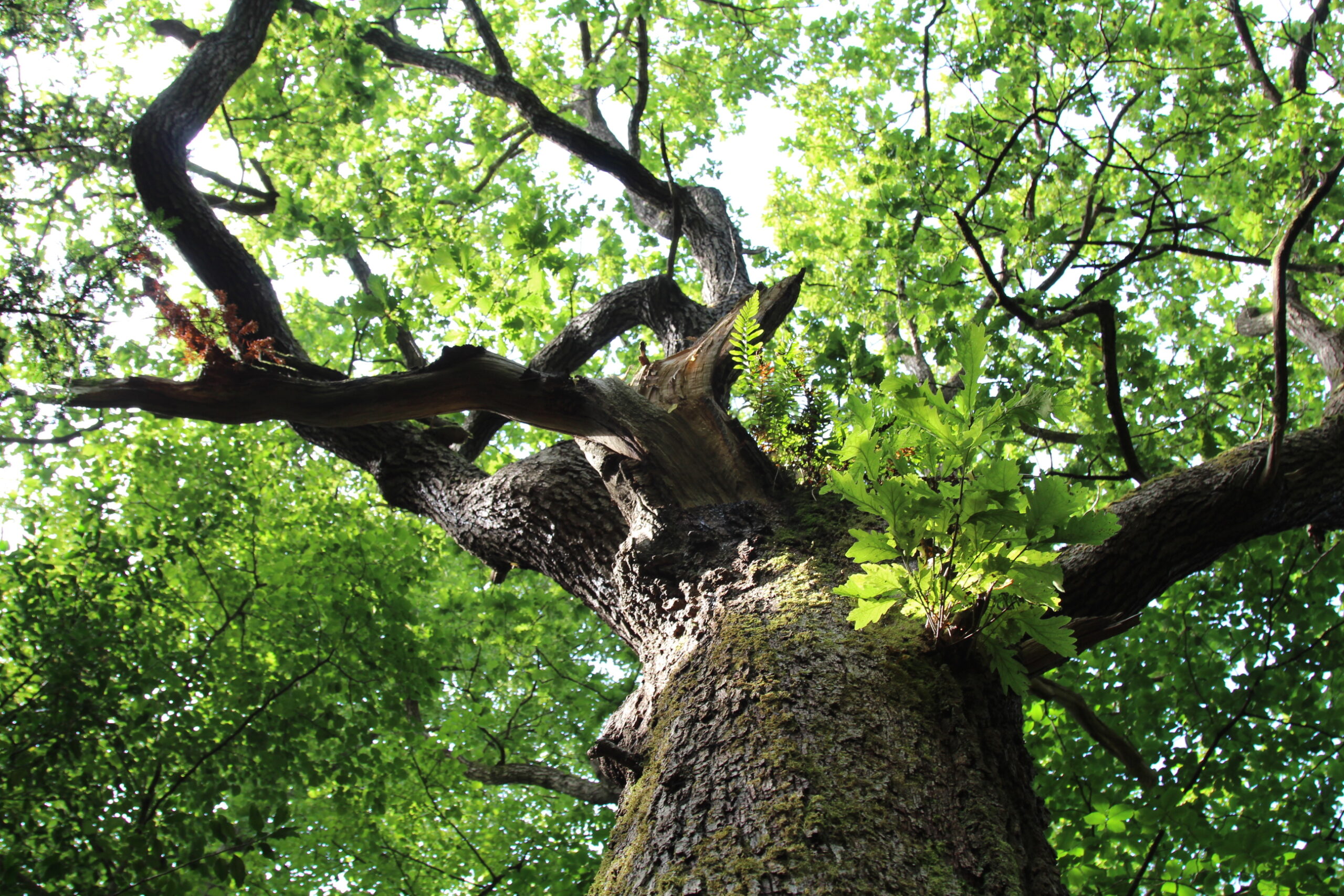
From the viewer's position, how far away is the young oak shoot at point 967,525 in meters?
1.49

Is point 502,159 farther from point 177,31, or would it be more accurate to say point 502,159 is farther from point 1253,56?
point 1253,56

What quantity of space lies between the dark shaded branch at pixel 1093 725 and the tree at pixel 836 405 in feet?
0.06

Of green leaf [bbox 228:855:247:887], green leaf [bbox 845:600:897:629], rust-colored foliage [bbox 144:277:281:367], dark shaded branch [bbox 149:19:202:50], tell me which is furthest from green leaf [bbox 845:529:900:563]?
dark shaded branch [bbox 149:19:202:50]

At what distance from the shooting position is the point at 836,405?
10.5ft

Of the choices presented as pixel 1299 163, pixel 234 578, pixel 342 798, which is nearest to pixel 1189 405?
pixel 1299 163

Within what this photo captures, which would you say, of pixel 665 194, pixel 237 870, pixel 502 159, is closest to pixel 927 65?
pixel 665 194

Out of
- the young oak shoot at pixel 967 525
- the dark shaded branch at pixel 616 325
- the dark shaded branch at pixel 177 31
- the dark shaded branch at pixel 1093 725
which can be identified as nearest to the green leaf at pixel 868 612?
the young oak shoot at pixel 967 525

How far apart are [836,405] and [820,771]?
1.97 metres

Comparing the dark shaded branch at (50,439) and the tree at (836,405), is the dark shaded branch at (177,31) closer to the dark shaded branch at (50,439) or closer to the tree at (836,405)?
the tree at (836,405)

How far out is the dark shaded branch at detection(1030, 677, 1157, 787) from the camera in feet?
7.83

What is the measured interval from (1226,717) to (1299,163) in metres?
3.83

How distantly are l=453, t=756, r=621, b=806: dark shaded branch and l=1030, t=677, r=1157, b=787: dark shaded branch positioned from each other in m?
4.71

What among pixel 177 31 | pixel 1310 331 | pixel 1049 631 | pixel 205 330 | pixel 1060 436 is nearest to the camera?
pixel 1049 631

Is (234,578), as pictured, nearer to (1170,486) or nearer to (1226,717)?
(1170,486)
